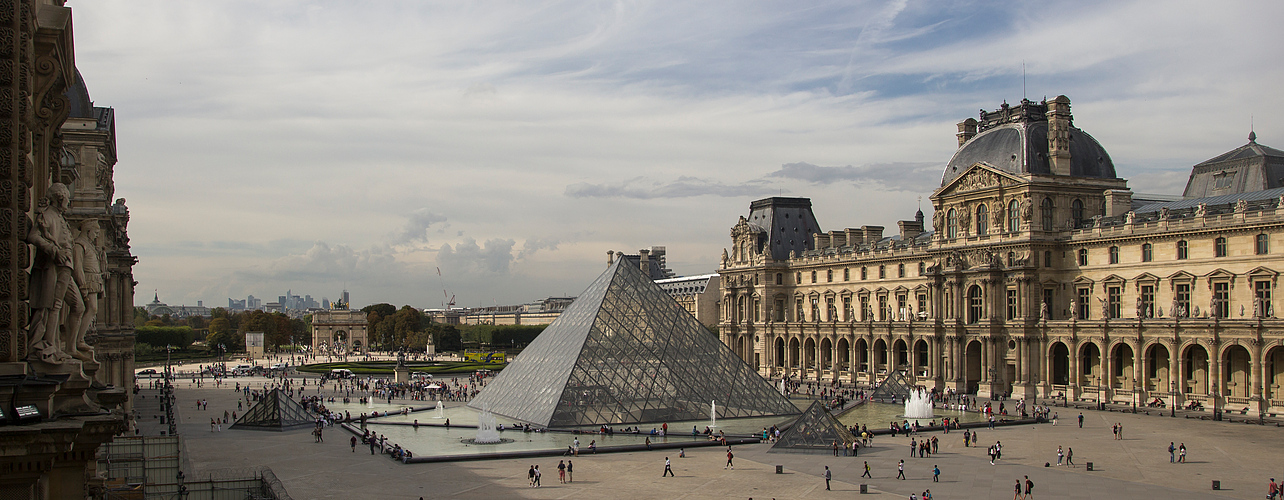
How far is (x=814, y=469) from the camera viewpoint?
2811cm

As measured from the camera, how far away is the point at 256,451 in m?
32.4

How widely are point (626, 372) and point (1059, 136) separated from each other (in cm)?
2681

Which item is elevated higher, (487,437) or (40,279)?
(40,279)

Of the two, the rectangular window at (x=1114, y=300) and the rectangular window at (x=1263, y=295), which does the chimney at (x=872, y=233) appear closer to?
the rectangular window at (x=1114, y=300)

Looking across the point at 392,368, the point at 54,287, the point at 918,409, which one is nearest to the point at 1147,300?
the point at 918,409

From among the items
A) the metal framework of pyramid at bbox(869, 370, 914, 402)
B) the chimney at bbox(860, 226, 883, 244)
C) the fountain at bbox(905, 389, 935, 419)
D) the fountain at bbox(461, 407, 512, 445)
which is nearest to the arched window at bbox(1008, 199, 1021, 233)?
the metal framework of pyramid at bbox(869, 370, 914, 402)

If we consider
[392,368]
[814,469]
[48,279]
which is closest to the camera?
[48,279]

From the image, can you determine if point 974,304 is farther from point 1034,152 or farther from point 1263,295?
point 1263,295

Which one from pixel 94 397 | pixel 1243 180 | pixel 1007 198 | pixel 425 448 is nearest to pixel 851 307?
pixel 1007 198

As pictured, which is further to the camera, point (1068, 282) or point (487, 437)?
point (1068, 282)

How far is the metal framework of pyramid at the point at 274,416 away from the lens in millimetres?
39688

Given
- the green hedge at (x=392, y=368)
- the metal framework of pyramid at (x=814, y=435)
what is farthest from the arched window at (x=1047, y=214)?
the green hedge at (x=392, y=368)

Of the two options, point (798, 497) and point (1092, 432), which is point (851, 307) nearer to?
point (1092, 432)

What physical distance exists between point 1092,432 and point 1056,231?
57.7 feet
